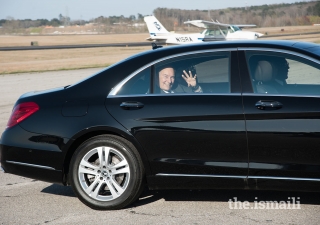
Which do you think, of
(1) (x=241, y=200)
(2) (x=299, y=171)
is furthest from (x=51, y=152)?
(2) (x=299, y=171)

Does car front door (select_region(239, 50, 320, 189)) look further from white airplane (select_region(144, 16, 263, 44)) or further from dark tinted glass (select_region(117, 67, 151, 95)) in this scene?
white airplane (select_region(144, 16, 263, 44))

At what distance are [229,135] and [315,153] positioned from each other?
2.39 feet

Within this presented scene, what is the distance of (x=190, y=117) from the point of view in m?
4.94

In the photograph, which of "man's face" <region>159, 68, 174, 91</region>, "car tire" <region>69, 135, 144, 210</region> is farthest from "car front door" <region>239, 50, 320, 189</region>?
"car tire" <region>69, 135, 144, 210</region>

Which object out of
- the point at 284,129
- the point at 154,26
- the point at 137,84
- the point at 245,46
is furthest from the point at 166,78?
the point at 154,26

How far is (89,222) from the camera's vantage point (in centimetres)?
495

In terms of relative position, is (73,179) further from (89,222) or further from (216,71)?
(216,71)

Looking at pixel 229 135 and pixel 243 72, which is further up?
pixel 243 72

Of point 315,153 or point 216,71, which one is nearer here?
point 315,153

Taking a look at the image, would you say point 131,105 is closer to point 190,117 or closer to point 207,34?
point 190,117

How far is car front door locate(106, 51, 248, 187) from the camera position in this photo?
4867 millimetres

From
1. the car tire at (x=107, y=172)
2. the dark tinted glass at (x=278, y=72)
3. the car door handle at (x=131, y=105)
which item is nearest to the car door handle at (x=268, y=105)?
the dark tinted glass at (x=278, y=72)

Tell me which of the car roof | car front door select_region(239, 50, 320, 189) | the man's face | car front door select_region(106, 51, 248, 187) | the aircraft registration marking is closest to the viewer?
car front door select_region(239, 50, 320, 189)

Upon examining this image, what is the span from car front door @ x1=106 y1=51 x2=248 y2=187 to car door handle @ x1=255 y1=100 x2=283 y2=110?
16 cm
